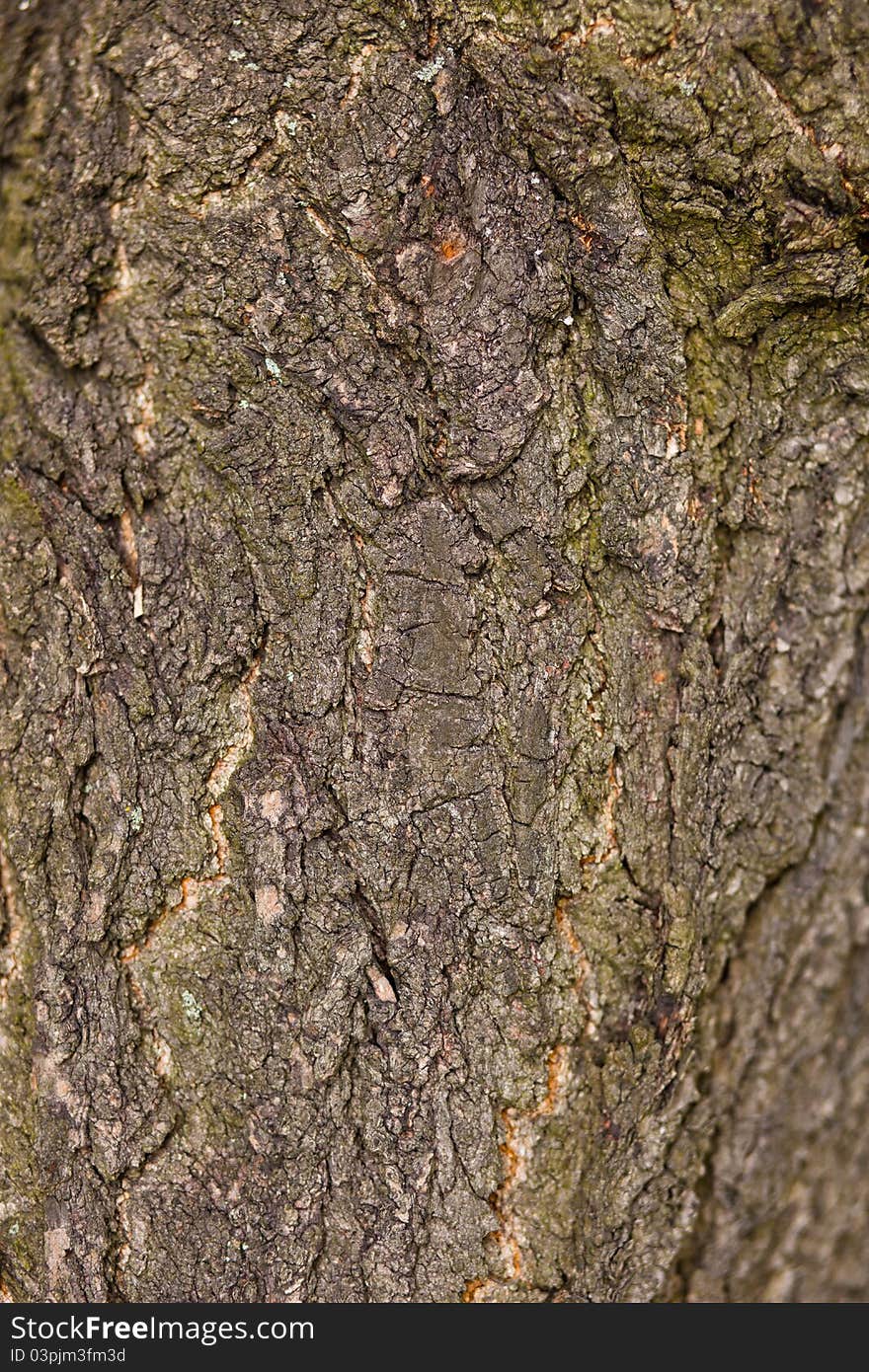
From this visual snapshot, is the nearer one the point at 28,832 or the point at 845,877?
the point at 845,877

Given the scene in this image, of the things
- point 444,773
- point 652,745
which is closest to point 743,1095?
point 652,745

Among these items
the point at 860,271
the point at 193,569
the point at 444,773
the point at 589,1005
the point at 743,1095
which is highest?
the point at 860,271

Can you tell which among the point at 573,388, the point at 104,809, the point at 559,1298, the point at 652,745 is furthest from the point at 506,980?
the point at 573,388

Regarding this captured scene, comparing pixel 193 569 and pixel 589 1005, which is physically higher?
pixel 193 569

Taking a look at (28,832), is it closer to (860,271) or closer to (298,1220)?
(298,1220)

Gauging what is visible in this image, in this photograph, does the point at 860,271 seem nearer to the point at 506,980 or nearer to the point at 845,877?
the point at 845,877

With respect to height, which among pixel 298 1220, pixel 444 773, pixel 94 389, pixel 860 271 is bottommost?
pixel 298 1220
